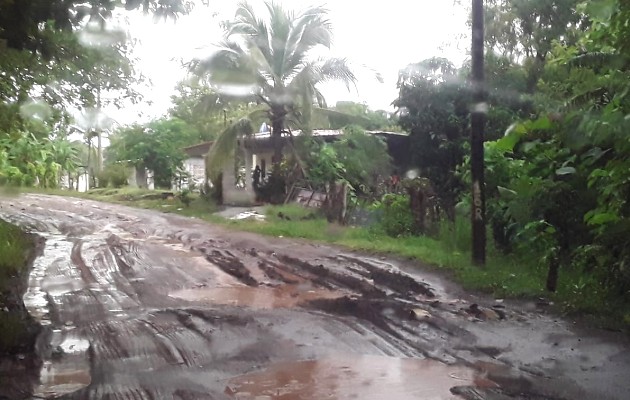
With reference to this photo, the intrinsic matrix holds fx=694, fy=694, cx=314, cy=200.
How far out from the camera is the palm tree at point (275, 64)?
24.6 meters

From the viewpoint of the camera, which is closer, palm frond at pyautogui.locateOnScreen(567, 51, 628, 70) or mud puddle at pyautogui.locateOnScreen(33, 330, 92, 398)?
mud puddle at pyautogui.locateOnScreen(33, 330, 92, 398)

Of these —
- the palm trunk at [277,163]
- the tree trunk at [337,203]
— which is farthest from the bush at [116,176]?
the tree trunk at [337,203]

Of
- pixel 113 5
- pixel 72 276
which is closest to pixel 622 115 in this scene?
pixel 113 5

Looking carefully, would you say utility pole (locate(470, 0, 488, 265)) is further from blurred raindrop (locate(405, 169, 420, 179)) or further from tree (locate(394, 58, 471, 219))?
blurred raindrop (locate(405, 169, 420, 179))

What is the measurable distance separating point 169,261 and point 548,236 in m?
7.46

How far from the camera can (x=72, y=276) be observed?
11.9 meters

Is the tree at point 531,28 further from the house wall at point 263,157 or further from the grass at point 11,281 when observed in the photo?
the grass at point 11,281

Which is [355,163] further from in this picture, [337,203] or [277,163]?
[277,163]

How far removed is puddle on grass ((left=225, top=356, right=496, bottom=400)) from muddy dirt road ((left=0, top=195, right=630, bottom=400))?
0.02 meters

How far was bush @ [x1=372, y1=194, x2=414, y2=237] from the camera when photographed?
17.0 metres

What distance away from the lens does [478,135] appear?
1223 centimetres

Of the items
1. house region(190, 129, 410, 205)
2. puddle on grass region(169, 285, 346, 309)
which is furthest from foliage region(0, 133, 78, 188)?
puddle on grass region(169, 285, 346, 309)

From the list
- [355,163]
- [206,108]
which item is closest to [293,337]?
[355,163]

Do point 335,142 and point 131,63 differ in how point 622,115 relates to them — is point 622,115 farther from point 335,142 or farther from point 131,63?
point 335,142
